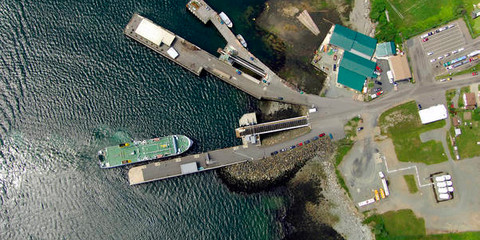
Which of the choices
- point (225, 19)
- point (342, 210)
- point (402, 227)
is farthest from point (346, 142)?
point (225, 19)

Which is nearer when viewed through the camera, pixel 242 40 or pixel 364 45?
pixel 364 45

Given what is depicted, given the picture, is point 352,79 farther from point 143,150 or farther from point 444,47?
point 143,150

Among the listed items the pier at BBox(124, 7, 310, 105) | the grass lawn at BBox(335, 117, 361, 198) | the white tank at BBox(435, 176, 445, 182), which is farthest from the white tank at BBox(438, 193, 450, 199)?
the pier at BBox(124, 7, 310, 105)

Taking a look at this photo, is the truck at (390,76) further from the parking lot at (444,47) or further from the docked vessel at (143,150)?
the docked vessel at (143,150)

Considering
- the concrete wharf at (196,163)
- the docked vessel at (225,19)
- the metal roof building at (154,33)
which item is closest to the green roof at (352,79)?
the concrete wharf at (196,163)

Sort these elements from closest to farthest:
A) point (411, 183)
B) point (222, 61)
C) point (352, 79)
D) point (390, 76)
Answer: point (411, 183)
point (390, 76)
point (352, 79)
point (222, 61)

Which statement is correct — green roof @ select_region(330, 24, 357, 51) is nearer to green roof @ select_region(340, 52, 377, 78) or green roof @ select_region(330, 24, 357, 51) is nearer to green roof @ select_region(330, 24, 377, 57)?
green roof @ select_region(330, 24, 377, 57)

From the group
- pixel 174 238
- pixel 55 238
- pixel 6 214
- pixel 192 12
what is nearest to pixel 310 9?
pixel 192 12
